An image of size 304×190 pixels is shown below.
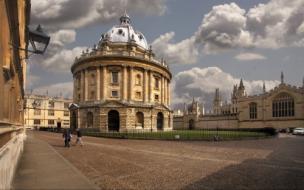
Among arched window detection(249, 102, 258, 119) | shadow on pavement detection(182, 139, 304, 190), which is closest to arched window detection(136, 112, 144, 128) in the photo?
arched window detection(249, 102, 258, 119)

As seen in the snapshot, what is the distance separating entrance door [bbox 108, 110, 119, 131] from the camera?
62312 millimetres

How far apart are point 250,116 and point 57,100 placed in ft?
242

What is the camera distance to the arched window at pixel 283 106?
3009 inches

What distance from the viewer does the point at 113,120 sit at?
62.7 meters

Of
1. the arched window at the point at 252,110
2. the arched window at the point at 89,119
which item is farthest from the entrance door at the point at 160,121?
the arched window at the point at 252,110

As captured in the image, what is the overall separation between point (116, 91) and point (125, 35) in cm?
1835

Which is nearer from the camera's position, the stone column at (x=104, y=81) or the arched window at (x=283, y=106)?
the stone column at (x=104, y=81)

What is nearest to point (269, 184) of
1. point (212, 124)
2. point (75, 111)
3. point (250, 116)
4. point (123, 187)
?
point (123, 187)

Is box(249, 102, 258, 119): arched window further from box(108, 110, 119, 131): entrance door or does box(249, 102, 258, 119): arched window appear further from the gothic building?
box(108, 110, 119, 131): entrance door

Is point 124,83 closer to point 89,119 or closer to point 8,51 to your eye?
point 89,119

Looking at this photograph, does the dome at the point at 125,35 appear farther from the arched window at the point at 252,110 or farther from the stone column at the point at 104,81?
the arched window at the point at 252,110

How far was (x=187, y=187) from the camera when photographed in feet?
33.8

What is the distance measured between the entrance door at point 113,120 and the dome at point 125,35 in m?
19.1

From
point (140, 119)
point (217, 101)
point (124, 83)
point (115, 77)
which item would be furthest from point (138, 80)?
point (217, 101)
